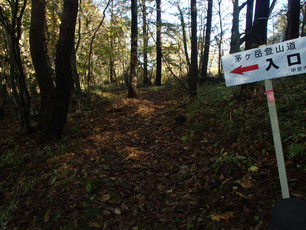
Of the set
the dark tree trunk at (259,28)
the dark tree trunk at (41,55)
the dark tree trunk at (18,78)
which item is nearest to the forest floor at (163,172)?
the dark tree trunk at (18,78)

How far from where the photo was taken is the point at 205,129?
5547 millimetres

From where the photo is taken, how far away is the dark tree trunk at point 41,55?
21.2ft

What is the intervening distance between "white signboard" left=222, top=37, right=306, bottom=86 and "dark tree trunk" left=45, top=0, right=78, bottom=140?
5080 millimetres

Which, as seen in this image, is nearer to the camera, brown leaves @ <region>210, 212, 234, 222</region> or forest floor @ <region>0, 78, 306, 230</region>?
brown leaves @ <region>210, 212, 234, 222</region>

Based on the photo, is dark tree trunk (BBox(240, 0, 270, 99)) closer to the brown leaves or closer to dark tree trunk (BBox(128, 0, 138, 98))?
the brown leaves

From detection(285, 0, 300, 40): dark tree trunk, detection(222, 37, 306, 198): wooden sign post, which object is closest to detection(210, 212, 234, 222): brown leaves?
detection(222, 37, 306, 198): wooden sign post

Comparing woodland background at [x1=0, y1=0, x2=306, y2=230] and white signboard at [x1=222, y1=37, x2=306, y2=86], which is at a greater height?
white signboard at [x1=222, y1=37, x2=306, y2=86]

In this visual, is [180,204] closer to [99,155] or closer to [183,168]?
[183,168]

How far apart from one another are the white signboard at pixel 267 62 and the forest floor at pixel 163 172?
72.1 inches

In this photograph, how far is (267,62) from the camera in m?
2.20

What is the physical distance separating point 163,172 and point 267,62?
3095 millimetres

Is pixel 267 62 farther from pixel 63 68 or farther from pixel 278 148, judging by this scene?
pixel 63 68

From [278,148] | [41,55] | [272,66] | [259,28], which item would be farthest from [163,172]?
[41,55]

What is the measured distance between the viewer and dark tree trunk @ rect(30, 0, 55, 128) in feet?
21.2
